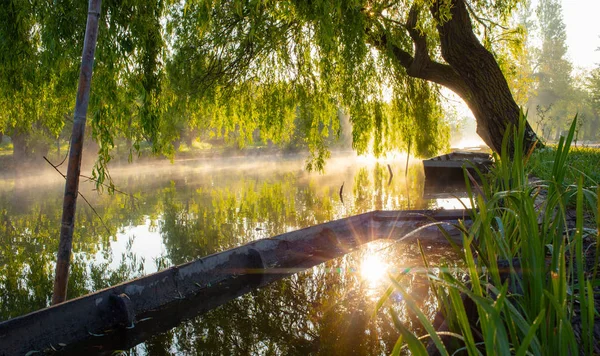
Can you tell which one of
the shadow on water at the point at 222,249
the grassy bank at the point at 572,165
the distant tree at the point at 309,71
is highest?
the distant tree at the point at 309,71

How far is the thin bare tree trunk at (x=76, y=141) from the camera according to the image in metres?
3.45

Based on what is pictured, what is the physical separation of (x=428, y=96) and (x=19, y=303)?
7.27 m

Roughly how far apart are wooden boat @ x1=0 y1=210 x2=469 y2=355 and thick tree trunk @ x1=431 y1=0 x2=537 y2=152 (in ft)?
7.17

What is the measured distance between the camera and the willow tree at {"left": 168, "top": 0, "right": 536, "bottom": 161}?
7.18 meters

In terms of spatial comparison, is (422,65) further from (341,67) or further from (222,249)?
(222,249)

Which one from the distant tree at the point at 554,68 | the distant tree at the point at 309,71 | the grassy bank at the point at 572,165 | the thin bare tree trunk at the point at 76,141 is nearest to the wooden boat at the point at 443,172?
the distant tree at the point at 309,71

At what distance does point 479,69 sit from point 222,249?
5.01 m

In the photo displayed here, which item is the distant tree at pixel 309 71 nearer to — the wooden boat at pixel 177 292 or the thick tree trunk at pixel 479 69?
the thick tree trunk at pixel 479 69

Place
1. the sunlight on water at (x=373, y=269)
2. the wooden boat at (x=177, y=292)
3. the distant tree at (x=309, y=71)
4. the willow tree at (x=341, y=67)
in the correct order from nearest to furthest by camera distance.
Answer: the wooden boat at (x=177, y=292)
the sunlight on water at (x=373, y=269)
the distant tree at (x=309, y=71)
the willow tree at (x=341, y=67)

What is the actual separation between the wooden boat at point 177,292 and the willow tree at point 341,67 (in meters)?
1.95

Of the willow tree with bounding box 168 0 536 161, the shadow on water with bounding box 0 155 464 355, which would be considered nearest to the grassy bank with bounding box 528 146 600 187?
the willow tree with bounding box 168 0 536 161

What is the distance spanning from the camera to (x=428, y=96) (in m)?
8.80

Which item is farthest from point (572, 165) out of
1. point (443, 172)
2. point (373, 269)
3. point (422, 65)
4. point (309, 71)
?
point (443, 172)

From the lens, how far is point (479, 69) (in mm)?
7598
